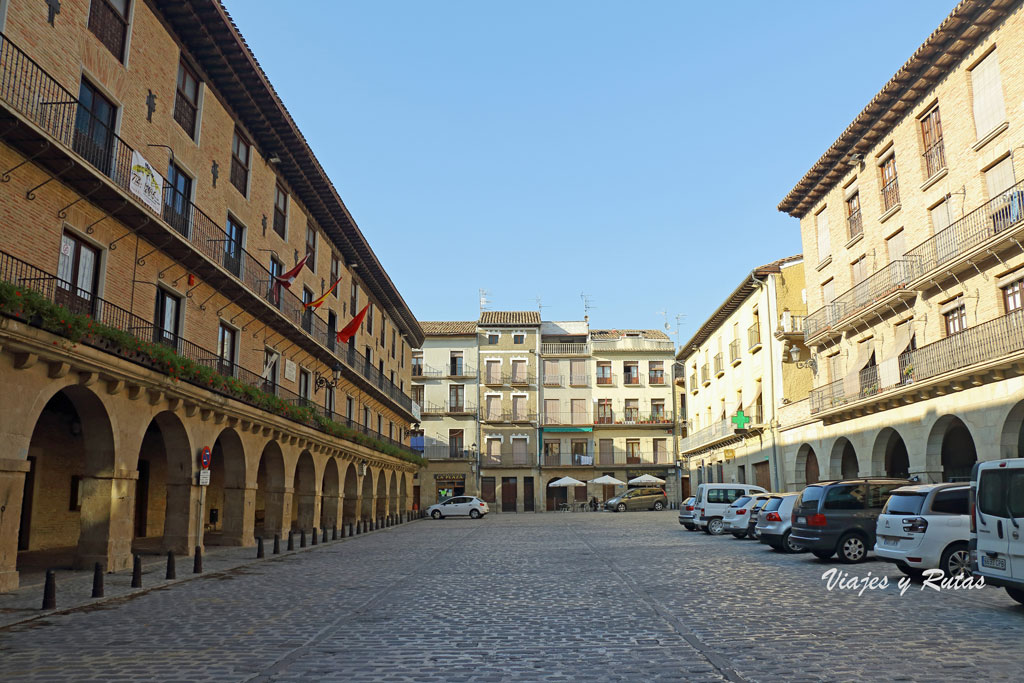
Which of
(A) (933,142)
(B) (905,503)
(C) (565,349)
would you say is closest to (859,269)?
(A) (933,142)

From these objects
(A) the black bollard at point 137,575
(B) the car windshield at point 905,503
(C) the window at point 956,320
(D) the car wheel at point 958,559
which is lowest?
(A) the black bollard at point 137,575

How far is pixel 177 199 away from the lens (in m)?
19.4

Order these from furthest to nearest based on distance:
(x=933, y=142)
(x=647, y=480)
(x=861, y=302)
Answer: (x=647, y=480)
(x=861, y=302)
(x=933, y=142)

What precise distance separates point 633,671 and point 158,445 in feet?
75.3

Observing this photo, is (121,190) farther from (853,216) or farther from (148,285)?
(853,216)

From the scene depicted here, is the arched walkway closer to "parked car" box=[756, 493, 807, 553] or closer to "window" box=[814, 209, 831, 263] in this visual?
"parked car" box=[756, 493, 807, 553]

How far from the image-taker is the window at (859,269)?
2964 cm

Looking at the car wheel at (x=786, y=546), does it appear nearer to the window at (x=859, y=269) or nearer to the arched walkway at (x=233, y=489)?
the window at (x=859, y=269)

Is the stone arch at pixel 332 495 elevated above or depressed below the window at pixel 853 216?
below

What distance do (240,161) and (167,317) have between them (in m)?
6.53

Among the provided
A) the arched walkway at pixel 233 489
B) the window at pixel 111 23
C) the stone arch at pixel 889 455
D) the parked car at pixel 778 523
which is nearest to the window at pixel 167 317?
the arched walkway at pixel 233 489

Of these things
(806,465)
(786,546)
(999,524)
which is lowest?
(786,546)

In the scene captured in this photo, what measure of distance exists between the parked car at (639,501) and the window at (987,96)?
Answer: 34.9 meters

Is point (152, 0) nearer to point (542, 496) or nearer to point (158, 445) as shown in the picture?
point (158, 445)
